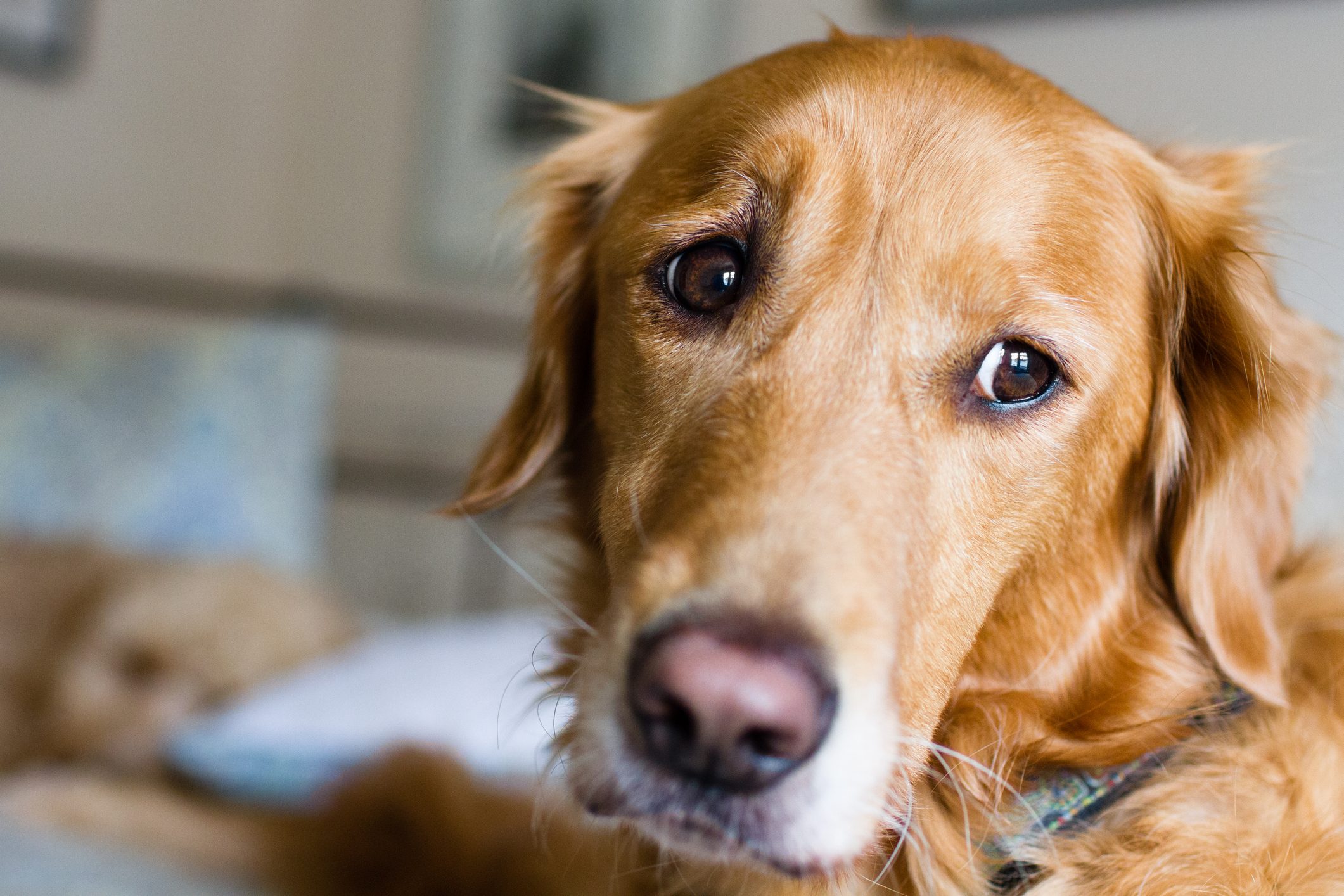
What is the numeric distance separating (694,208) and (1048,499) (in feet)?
1.54

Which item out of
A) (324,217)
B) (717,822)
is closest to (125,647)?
(717,822)

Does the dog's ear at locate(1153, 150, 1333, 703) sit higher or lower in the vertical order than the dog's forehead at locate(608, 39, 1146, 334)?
lower

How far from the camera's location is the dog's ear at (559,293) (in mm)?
1401

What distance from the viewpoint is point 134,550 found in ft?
8.83

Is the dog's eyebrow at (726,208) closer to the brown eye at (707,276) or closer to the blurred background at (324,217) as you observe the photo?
the brown eye at (707,276)

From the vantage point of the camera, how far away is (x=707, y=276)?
3.65 feet

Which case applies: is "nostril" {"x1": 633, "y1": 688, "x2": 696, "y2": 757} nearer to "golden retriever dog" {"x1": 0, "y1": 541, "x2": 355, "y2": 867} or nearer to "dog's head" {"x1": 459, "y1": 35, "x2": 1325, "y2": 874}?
Result: "dog's head" {"x1": 459, "y1": 35, "x2": 1325, "y2": 874}

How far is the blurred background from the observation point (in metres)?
2.74

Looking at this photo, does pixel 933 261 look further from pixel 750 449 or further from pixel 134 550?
pixel 134 550

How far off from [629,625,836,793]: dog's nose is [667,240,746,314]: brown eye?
17.3 inches

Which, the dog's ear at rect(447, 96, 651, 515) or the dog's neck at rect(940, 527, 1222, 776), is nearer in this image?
the dog's neck at rect(940, 527, 1222, 776)

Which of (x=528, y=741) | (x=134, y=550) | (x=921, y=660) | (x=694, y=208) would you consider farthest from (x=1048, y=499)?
(x=134, y=550)

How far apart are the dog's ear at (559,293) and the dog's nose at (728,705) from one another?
0.64m

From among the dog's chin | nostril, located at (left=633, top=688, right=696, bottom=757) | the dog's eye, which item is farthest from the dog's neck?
nostril, located at (left=633, top=688, right=696, bottom=757)
